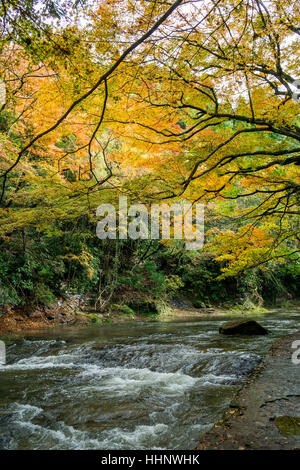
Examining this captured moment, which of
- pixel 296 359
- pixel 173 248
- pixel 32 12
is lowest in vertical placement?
pixel 296 359

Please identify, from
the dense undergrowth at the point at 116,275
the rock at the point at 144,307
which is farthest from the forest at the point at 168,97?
the rock at the point at 144,307

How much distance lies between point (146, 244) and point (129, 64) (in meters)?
11.8

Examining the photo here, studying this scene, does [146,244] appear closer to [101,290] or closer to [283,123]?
[101,290]

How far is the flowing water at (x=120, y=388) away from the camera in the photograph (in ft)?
9.85

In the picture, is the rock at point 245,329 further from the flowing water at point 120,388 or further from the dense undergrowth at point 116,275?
the dense undergrowth at point 116,275

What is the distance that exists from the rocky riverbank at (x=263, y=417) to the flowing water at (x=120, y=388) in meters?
0.51

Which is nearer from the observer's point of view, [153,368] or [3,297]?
[153,368]

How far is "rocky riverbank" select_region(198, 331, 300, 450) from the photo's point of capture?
83.3 inches

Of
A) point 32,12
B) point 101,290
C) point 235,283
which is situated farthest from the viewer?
point 235,283

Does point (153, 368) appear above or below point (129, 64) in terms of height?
below

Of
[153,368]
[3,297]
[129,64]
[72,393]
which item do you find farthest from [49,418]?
[3,297]

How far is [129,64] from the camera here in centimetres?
385

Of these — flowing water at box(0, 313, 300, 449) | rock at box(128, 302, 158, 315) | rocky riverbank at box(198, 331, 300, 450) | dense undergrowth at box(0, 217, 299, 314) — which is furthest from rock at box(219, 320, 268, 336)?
rock at box(128, 302, 158, 315)

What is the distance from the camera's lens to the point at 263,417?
252 cm
